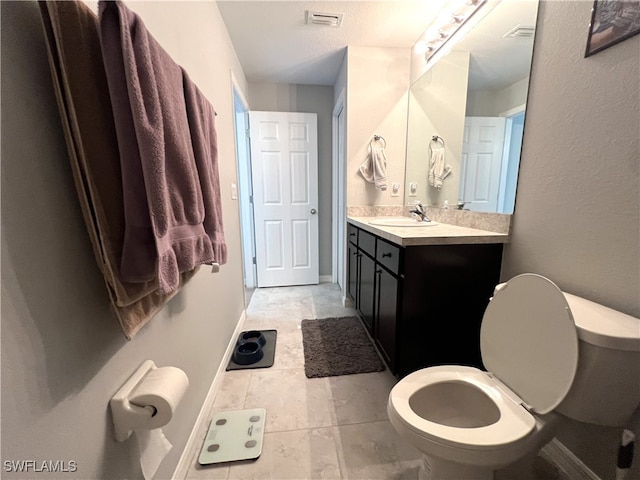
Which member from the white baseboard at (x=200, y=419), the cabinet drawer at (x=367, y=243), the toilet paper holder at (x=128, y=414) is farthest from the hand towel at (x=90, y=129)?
the cabinet drawer at (x=367, y=243)

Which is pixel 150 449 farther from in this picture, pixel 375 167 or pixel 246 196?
pixel 246 196

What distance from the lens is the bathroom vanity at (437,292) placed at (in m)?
1.29

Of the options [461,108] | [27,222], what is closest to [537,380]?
[27,222]

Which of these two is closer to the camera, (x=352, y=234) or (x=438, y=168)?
(x=438, y=168)

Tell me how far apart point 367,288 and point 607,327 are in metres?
1.23

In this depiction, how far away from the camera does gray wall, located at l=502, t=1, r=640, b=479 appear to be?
0.81 metres

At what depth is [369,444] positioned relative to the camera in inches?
45.9

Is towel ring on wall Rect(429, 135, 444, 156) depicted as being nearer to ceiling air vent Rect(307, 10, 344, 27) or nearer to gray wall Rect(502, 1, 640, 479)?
gray wall Rect(502, 1, 640, 479)

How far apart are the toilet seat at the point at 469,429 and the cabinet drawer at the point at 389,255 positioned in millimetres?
505

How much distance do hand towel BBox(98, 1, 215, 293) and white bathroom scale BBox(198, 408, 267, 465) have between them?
0.91 m

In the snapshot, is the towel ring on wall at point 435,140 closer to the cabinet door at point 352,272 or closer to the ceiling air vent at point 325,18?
the cabinet door at point 352,272

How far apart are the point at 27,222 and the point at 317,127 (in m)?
2.89

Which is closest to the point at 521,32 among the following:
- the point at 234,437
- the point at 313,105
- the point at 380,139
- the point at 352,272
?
the point at 380,139

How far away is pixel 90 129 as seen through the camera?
0.53m
